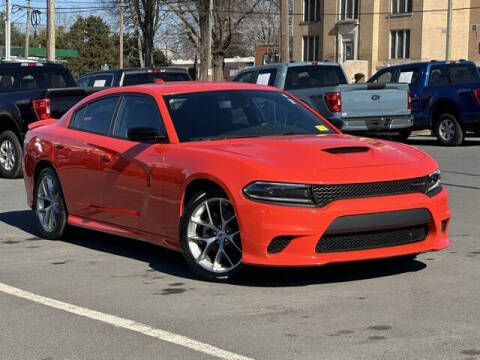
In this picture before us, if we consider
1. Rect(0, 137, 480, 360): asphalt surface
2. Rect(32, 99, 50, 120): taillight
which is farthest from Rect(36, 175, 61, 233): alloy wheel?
Rect(32, 99, 50, 120): taillight

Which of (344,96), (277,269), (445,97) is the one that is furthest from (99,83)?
(277,269)

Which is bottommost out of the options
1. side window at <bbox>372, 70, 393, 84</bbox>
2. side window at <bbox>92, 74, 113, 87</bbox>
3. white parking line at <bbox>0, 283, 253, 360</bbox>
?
white parking line at <bbox>0, 283, 253, 360</bbox>

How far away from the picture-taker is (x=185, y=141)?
7.40 meters

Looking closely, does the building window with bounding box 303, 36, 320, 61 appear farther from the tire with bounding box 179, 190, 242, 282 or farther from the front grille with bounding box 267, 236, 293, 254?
the front grille with bounding box 267, 236, 293, 254

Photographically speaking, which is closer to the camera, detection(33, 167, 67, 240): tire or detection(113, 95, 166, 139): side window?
detection(113, 95, 166, 139): side window

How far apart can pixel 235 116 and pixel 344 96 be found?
37.3 ft

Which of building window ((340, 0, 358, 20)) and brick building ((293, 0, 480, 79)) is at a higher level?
building window ((340, 0, 358, 20))

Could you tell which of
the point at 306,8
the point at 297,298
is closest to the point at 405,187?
the point at 297,298

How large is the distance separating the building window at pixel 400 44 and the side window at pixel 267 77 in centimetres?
4599

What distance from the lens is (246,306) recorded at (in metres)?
6.11

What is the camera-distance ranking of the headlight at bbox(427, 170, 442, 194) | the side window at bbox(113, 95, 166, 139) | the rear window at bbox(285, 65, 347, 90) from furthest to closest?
the rear window at bbox(285, 65, 347, 90), the side window at bbox(113, 95, 166, 139), the headlight at bbox(427, 170, 442, 194)

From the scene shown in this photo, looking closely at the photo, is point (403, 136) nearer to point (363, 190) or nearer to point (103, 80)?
point (103, 80)

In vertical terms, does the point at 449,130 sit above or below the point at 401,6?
below

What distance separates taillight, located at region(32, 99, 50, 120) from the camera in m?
14.5
